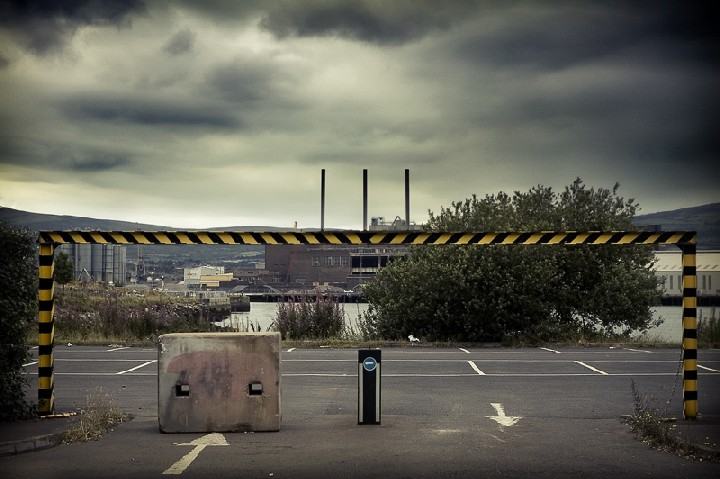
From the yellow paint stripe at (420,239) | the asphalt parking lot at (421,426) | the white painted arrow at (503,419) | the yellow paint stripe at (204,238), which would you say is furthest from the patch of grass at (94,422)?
the white painted arrow at (503,419)

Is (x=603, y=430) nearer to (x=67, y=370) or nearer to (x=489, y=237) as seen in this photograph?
(x=489, y=237)

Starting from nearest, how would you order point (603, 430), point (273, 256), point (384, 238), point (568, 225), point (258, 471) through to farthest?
point (258, 471) < point (603, 430) < point (384, 238) < point (568, 225) < point (273, 256)

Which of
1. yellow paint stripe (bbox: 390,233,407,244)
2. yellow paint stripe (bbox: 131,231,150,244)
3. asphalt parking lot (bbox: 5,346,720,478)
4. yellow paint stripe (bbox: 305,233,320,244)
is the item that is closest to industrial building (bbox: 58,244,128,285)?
asphalt parking lot (bbox: 5,346,720,478)

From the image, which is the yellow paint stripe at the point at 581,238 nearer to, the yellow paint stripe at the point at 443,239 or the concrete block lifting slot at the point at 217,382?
the yellow paint stripe at the point at 443,239

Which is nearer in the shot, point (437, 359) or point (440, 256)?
point (437, 359)

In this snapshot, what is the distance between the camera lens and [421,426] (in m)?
11.5

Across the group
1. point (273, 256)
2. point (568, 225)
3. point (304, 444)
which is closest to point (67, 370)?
point (304, 444)

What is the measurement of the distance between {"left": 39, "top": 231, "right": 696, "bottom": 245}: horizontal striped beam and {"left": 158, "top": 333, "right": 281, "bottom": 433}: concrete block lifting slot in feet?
5.70

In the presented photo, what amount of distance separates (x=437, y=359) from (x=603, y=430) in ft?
32.3

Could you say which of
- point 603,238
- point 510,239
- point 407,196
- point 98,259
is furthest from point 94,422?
point 98,259

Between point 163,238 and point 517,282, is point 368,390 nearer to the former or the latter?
point 163,238

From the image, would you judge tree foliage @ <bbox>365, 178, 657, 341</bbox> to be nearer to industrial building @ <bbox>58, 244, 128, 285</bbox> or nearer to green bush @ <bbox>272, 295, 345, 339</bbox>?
green bush @ <bbox>272, 295, 345, 339</bbox>

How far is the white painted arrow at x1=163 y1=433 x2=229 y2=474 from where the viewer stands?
354 inches

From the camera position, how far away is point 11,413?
11.4m
